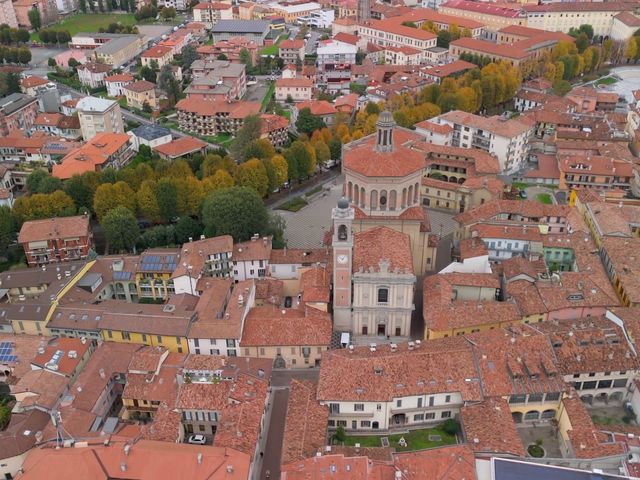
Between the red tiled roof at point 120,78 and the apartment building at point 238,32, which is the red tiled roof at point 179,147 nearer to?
the red tiled roof at point 120,78

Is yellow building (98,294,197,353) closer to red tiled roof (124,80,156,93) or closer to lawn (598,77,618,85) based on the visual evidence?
red tiled roof (124,80,156,93)

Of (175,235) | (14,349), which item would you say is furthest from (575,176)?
(14,349)

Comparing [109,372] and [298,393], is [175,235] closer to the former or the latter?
[109,372]

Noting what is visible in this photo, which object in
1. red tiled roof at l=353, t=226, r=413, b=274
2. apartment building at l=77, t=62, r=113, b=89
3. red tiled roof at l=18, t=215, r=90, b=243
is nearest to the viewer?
red tiled roof at l=353, t=226, r=413, b=274

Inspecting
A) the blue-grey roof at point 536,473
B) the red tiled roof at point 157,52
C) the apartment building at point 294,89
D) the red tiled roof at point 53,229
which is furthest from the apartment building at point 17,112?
the blue-grey roof at point 536,473

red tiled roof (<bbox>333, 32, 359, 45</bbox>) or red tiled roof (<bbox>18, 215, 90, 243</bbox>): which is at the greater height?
red tiled roof (<bbox>333, 32, 359, 45</bbox>)

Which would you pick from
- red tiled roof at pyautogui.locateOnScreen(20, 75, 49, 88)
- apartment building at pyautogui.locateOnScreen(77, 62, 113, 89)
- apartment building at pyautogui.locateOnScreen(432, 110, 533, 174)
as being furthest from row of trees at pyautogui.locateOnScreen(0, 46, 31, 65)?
apartment building at pyautogui.locateOnScreen(432, 110, 533, 174)
